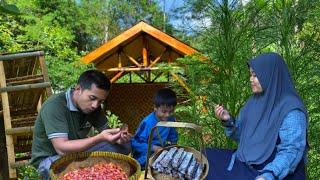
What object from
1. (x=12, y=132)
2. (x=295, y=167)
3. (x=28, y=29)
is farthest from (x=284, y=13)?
(x=28, y=29)

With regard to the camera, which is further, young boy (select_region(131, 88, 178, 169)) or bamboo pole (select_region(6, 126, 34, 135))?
bamboo pole (select_region(6, 126, 34, 135))

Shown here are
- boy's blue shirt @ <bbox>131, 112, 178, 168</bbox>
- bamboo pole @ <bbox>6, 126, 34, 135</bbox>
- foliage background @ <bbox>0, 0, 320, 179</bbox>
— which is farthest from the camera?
bamboo pole @ <bbox>6, 126, 34, 135</bbox>

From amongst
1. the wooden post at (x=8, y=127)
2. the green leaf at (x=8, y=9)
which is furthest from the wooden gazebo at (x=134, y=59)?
the green leaf at (x=8, y=9)

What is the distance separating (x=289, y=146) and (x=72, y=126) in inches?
65.2

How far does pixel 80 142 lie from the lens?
3061 mm

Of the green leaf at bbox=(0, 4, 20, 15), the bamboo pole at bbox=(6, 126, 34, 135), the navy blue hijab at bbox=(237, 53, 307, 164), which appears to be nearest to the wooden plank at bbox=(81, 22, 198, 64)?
the bamboo pole at bbox=(6, 126, 34, 135)

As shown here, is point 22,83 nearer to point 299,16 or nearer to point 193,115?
point 193,115

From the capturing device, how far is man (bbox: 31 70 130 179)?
3092mm

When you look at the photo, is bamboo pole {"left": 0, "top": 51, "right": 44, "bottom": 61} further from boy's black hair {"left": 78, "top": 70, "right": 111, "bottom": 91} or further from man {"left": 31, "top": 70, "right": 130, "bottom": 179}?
boy's black hair {"left": 78, "top": 70, "right": 111, "bottom": 91}

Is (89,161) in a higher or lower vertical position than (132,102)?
higher

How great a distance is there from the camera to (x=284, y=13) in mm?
3971

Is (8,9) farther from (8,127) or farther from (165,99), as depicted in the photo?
(8,127)

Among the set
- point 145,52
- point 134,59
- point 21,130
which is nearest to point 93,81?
point 21,130

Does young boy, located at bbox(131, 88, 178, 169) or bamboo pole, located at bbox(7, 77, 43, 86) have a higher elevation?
bamboo pole, located at bbox(7, 77, 43, 86)
